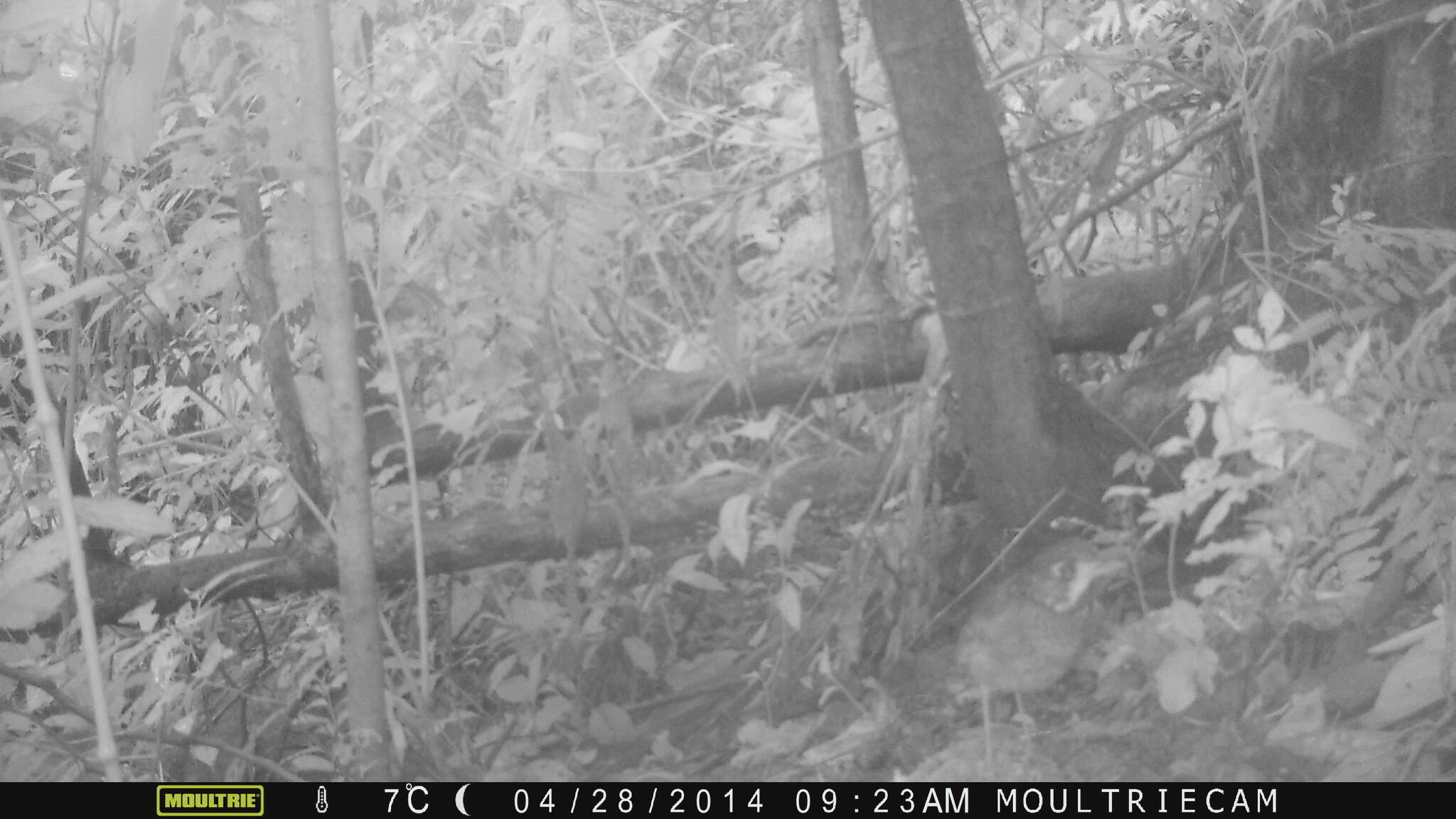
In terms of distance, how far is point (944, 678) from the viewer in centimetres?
220

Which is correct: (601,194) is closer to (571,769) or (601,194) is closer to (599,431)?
(599,431)

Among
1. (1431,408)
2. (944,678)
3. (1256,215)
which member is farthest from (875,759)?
(1256,215)

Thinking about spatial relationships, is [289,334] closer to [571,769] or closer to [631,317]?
[631,317]

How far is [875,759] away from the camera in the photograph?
2.02 metres

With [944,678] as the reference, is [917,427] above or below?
above

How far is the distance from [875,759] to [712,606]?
0.79 meters

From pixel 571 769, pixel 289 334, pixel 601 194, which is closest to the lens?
pixel 571 769

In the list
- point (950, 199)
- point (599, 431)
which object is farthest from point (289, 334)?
point (950, 199)

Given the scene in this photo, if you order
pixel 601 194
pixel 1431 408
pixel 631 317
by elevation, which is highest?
pixel 601 194

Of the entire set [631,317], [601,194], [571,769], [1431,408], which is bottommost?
[571,769]
